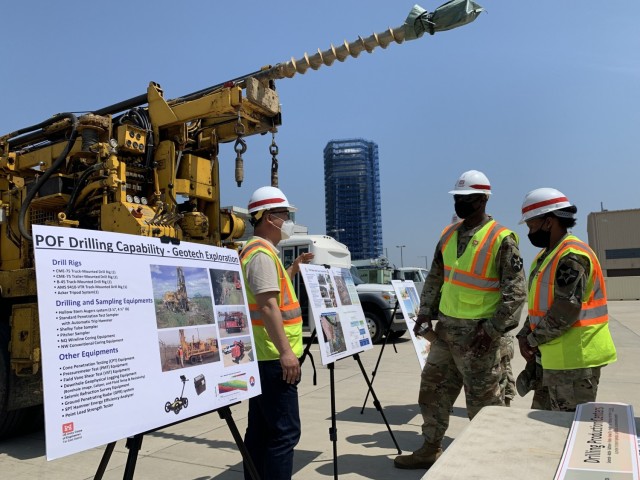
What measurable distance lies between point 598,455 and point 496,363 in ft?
7.81

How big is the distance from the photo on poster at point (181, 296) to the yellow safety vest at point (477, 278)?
1901 mm

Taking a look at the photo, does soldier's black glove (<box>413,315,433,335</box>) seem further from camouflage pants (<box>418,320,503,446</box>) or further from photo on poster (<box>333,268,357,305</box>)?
photo on poster (<box>333,268,357,305</box>)

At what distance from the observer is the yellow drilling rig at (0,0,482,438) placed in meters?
5.08

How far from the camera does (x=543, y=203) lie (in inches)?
136

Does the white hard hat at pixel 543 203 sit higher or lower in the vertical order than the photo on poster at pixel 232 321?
higher

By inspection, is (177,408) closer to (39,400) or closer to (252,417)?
(252,417)

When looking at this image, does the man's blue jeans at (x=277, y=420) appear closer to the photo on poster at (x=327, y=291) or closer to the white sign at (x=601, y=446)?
the photo on poster at (x=327, y=291)

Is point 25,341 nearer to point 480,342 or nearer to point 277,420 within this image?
point 277,420

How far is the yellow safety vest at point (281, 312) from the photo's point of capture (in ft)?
10.2

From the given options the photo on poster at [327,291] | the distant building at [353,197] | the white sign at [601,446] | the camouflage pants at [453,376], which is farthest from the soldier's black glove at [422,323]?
the distant building at [353,197]

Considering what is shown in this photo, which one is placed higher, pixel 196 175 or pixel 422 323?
pixel 196 175

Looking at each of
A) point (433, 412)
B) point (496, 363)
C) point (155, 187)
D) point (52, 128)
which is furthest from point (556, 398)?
point (52, 128)

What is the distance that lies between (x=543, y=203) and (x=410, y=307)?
2714 millimetres

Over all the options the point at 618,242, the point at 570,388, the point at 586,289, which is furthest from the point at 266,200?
the point at 618,242
